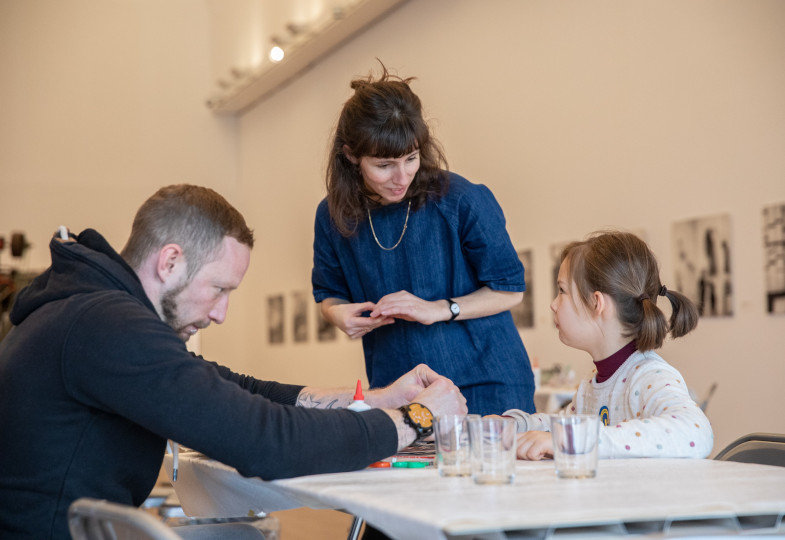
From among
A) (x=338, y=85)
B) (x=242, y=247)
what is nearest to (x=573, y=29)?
(x=338, y=85)

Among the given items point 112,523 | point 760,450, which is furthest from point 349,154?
point 112,523

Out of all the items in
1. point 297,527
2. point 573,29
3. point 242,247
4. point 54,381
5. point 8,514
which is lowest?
point 297,527

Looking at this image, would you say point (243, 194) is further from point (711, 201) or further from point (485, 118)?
point (711, 201)

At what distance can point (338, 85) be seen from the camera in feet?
32.0

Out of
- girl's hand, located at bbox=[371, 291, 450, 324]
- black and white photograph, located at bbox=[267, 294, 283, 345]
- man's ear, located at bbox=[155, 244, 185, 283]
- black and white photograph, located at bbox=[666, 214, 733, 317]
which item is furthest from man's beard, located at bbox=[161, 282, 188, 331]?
black and white photograph, located at bbox=[267, 294, 283, 345]

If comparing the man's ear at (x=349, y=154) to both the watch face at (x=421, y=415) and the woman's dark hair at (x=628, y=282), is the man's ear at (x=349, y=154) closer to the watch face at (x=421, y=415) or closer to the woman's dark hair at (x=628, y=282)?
the woman's dark hair at (x=628, y=282)

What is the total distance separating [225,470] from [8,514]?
1.28 feet

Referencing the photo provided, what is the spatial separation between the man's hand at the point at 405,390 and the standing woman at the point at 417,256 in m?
0.26

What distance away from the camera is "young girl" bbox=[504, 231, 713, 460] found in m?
2.12

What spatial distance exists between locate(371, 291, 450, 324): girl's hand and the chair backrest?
125 centimetres

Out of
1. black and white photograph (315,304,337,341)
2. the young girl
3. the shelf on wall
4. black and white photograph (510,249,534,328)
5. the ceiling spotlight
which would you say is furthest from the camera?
the ceiling spotlight

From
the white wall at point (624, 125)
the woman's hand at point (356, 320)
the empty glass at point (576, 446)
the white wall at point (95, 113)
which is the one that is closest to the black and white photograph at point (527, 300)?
the white wall at point (624, 125)

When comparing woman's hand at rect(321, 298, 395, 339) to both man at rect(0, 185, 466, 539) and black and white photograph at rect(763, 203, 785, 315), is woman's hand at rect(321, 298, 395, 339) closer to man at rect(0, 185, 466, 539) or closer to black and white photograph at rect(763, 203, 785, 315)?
man at rect(0, 185, 466, 539)

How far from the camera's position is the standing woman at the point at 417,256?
7.99ft
